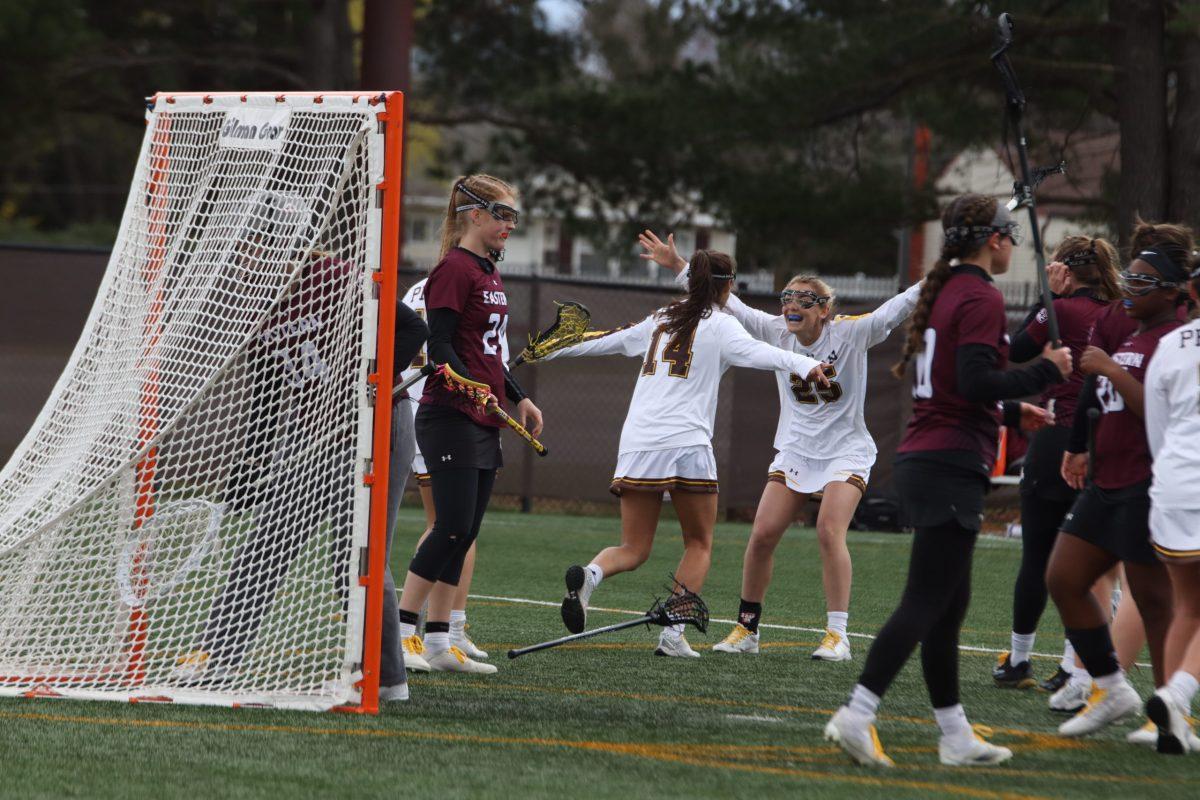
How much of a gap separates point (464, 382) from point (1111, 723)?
275 centimetres

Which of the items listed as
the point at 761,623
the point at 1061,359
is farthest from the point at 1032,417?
the point at 761,623

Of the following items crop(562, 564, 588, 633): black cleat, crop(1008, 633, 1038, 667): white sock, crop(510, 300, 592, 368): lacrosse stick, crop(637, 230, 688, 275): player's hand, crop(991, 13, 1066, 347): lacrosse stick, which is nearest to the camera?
crop(991, 13, 1066, 347): lacrosse stick

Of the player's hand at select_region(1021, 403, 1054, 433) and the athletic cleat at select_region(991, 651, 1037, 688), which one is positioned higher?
the player's hand at select_region(1021, 403, 1054, 433)

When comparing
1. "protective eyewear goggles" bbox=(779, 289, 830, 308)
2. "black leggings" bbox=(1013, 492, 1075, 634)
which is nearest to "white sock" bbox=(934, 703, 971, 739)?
"black leggings" bbox=(1013, 492, 1075, 634)

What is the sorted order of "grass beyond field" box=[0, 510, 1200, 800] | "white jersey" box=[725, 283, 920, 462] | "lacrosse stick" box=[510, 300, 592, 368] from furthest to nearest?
"white jersey" box=[725, 283, 920, 462], "lacrosse stick" box=[510, 300, 592, 368], "grass beyond field" box=[0, 510, 1200, 800]

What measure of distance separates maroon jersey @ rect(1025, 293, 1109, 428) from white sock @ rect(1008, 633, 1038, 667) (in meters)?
0.99

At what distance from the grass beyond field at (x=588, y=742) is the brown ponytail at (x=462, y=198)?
6.14 ft

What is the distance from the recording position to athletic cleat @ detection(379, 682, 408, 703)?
19.7 ft

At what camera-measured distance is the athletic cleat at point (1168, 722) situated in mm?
5316

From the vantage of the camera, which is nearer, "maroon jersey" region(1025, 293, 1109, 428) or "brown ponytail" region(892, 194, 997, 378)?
"brown ponytail" region(892, 194, 997, 378)

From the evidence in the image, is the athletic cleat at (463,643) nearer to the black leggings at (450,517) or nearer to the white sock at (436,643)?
the white sock at (436,643)

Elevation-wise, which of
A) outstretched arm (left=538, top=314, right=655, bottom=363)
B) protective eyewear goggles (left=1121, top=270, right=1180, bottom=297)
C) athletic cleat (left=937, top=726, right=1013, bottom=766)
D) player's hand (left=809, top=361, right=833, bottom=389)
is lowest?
athletic cleat (left=937, top=726, right=1013, bottom=766)

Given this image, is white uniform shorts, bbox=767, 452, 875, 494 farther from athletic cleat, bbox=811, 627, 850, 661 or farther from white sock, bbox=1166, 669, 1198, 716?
white sock, bbox=1166, 669, 1198, 716

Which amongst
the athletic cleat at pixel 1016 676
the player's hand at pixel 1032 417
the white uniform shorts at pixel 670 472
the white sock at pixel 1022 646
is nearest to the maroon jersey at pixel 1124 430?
the player's hand at pixel 1032 417
